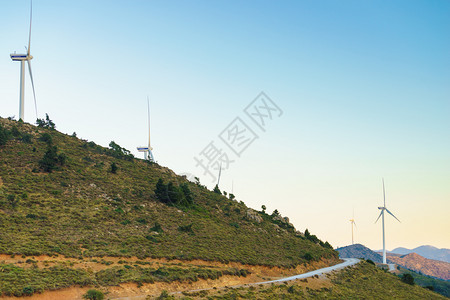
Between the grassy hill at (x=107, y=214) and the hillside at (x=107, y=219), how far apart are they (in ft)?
0.59

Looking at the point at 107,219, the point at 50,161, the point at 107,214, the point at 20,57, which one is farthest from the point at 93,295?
the point at 20,57

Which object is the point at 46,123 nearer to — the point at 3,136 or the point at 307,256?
the point at 3,136

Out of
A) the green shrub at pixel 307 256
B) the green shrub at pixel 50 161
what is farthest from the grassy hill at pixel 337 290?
the green shrub at pixel 50 161

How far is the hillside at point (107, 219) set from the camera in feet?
155

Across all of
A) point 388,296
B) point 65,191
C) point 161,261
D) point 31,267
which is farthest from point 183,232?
point 388,296

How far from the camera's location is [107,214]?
66062mm

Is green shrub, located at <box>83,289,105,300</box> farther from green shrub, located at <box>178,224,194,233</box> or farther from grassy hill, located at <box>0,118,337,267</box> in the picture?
green shrub, located at <box>178,224,194,233</box>

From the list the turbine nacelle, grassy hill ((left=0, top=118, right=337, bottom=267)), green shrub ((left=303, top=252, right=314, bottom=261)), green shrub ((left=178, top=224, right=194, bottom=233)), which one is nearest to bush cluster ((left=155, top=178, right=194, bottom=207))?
grassy hill ((left=0, top=118, right=337, bottom=267))

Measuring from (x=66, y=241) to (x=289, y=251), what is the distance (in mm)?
49568

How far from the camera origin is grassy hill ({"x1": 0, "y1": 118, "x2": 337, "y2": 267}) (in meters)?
53.5

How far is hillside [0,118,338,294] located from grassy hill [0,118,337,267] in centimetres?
18

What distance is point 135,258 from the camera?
52.6 meters

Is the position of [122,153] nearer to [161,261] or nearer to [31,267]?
[161,261]

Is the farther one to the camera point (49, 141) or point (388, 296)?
point (49, 141)
